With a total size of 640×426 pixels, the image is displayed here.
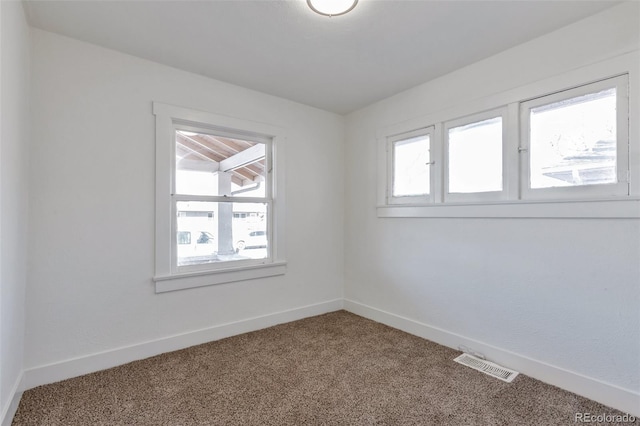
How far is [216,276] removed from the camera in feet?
9.06

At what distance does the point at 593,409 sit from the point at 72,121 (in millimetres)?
3837

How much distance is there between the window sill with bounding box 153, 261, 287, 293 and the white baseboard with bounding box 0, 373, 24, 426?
0.90 metres

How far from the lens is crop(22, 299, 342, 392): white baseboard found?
2027 millimetres

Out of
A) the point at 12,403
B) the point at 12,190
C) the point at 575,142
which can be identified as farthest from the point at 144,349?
the point at 575,142

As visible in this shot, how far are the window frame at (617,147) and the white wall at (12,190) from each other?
311 cm

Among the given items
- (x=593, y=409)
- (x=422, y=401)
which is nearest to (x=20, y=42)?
(x=422, y=401)

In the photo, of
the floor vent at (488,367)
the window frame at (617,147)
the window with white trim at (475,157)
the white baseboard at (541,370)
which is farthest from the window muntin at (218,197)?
the window frame at (617,147)

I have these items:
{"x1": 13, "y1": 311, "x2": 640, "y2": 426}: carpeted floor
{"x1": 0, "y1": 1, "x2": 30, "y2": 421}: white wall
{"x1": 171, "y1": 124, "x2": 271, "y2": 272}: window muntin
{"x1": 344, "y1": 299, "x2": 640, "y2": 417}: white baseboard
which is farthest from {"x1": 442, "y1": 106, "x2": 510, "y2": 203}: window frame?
{"x1": 0, "y1": 1, "x2": 30, "y2": 421}: white wall

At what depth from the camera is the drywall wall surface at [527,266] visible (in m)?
1.81

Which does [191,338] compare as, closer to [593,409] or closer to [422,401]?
[422,401]

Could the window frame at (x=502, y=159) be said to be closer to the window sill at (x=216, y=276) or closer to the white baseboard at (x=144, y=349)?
the window sill at (x=216, y=276)

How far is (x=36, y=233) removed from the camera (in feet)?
6.63

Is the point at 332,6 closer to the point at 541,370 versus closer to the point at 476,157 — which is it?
the point at 476,157

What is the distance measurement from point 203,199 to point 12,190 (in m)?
1.27
